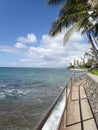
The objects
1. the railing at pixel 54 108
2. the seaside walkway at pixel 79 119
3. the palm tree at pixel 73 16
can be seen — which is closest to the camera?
the railing at pixel 54 108

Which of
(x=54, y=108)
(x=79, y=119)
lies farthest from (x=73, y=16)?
(x=54, y=108)

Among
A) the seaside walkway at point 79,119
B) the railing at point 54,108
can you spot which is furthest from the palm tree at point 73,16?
the seaside walkway at point 79,119

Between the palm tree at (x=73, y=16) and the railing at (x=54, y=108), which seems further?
the palm tree at (x=73, y=16)

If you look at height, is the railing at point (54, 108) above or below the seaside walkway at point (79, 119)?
above

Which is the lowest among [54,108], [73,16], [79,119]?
[79,119]

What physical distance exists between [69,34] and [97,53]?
3559 mm

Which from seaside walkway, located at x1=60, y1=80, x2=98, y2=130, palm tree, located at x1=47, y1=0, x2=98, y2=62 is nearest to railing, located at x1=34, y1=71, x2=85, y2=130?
seaside walkway, located at x1=60, y1=80, x2=98, y2=130

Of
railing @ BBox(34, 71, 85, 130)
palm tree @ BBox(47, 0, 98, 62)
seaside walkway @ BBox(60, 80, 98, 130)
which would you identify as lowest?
seaside walkway @ BBox(60, 80, 98, 130)

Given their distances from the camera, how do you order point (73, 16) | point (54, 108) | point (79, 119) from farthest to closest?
1. point (73, 16)
2. point (79, 119)
3. point (54, 108)

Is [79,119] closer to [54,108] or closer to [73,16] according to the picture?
[54,108]

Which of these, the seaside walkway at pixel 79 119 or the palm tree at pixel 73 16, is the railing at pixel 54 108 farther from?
the palm tree at pixel 73 16

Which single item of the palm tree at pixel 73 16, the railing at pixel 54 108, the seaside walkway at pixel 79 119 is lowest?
the seaside walkway at pixel 79 119

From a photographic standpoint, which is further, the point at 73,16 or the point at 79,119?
the point at 73,16

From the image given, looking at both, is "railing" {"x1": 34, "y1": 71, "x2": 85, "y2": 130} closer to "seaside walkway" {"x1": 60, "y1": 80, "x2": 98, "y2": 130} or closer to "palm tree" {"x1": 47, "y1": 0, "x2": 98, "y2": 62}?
"seaside walkway" {"x1": 60, "y1": 80, "x2": 98, "y2": 130}
